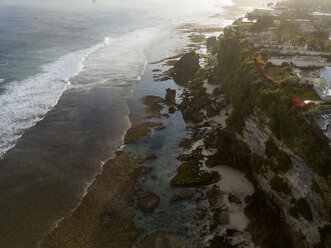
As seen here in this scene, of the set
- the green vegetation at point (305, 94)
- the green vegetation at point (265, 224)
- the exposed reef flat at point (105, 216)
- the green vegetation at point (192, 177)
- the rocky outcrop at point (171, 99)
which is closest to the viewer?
the green vegetation at point (265, 224)

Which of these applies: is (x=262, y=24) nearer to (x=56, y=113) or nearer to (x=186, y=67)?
(x=186, y=67)

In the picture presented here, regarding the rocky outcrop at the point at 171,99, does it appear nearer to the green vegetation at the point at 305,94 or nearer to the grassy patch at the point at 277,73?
the grassy patch at the point at 277,73

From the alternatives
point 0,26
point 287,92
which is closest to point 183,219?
point 287,92

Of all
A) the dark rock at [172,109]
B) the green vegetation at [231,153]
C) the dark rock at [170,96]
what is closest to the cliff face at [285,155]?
the green vegetation at [231,153]

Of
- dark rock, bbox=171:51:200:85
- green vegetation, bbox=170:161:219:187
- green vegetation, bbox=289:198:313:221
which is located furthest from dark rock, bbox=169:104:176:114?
green vegetation, bbox=289:198:313:221

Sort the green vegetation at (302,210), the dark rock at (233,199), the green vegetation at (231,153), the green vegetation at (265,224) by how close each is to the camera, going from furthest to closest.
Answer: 1. the green vegetation at (231,153)
2. the dark rock at (233,199)
3. the green vegetation at (265,224)
4. the green vegetation at (302,210)

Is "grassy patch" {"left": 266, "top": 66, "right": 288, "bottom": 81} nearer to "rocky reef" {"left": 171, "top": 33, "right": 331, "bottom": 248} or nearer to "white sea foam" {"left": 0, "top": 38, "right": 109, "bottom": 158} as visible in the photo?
"rocky reef" {"left": 171, "top": 33, "right": 331, "bottom": 248}
